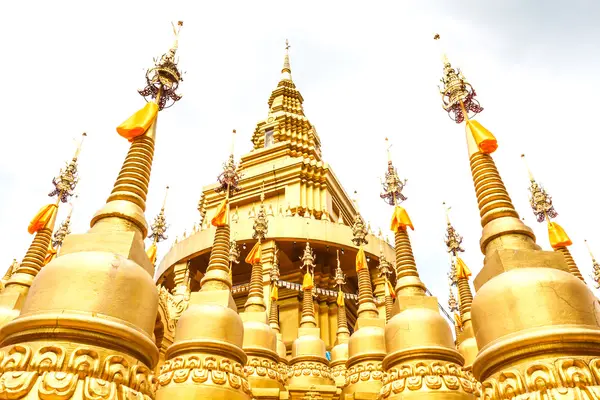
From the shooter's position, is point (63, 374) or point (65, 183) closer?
point (63, 374)

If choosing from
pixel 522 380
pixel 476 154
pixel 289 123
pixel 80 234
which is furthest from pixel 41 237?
pixel 289 123

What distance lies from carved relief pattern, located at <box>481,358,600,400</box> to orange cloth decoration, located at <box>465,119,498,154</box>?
3817 millimetres

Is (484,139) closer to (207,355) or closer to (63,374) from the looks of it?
(207,355)

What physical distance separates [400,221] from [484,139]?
10.6 ft

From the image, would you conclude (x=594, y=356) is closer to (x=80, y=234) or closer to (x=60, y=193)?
(x=80, y=234)

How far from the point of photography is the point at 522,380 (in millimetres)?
4629

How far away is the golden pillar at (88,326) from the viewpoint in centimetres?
415

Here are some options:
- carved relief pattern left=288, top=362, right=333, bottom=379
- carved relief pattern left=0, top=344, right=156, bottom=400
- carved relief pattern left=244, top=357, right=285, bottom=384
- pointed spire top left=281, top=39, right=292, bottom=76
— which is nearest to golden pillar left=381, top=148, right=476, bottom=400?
carved relief pattern left=244, top=357, right=285, bottom=384

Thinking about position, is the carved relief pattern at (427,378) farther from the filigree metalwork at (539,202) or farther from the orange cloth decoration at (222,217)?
the filigree metalwork at (539,202)

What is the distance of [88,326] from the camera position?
442 cm

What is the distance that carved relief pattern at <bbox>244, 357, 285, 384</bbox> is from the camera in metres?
10.9

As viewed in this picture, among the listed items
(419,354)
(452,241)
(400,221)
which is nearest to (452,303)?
(452,241)

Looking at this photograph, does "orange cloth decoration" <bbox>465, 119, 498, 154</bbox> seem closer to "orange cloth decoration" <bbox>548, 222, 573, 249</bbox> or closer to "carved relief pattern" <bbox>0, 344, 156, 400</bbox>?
"carved relief pattern" <bbox>0, 344, 156, 400</bbox>

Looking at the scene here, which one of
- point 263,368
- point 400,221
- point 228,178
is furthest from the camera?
point 263,368
